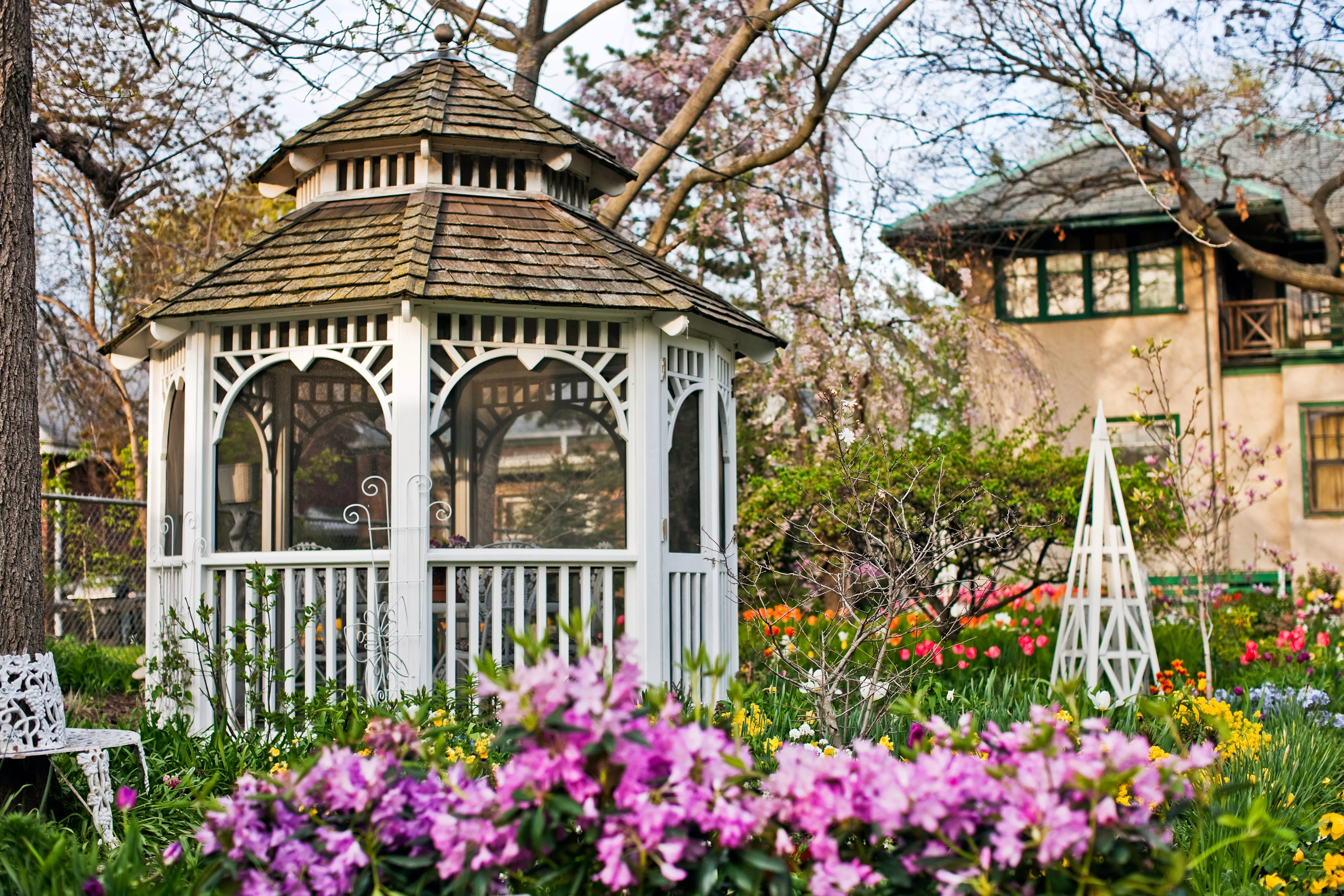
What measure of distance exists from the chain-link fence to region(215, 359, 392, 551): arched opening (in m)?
4.40

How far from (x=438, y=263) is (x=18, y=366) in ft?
6.69

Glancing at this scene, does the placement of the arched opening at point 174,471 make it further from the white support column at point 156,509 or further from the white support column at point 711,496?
the white support column at point 711,496

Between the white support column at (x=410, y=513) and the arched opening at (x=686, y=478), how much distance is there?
145cm

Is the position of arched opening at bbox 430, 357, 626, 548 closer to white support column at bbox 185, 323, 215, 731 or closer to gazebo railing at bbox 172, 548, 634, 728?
gazebo railing at bbox 172, 548, 634, 728

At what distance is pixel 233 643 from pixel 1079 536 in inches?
185

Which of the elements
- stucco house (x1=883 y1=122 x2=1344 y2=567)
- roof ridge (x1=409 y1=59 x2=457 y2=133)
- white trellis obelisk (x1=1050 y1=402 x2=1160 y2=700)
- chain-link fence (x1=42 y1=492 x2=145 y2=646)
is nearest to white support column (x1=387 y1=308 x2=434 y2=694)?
roof ridge (x1=409 y1=59 x2=457 y2=133)

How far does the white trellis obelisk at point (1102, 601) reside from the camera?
6.87 metres

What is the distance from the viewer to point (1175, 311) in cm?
1872

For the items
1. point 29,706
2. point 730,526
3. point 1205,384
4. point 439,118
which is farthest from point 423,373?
point 1205,384

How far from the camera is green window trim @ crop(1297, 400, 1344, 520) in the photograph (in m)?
18.2

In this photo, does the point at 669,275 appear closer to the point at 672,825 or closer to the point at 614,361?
the point at 614,361

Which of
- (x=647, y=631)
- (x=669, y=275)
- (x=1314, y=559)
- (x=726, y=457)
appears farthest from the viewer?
(x=1314, y=559)

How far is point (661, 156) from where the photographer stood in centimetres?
1134

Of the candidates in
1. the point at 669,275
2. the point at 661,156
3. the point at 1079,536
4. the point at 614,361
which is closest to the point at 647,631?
the point at 614,361
